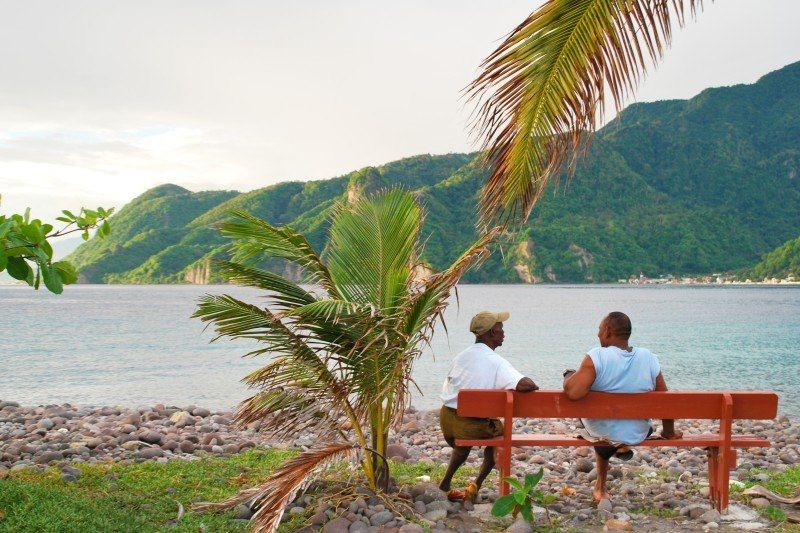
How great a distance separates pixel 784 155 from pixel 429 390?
181 meters

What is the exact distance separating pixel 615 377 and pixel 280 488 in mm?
2779

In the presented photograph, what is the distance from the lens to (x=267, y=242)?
6293 millimetres

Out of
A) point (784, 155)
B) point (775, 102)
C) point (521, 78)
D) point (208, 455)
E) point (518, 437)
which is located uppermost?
point (775, 102)

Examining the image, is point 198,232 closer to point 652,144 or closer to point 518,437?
point 652,144

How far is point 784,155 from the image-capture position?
583 feet

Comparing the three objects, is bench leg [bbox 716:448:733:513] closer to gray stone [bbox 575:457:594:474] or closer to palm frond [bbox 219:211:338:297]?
gray stone [bbox 575:457:594:474]

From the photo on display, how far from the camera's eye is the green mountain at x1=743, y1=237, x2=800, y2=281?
5842 inches

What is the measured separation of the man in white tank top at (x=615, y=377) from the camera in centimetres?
608

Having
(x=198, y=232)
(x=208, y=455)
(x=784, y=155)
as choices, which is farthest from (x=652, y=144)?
(x=208, y=455)

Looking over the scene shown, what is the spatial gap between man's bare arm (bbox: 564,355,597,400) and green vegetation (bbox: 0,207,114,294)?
3.63 metres

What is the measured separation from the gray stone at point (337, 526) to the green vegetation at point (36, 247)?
2456 mm

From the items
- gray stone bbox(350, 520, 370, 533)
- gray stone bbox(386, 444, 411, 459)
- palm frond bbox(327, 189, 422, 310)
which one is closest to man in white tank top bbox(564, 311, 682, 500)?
palm frond bbox(327, 189, 422, 310)

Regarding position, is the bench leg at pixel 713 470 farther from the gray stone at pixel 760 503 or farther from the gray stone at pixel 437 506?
the gray stone at pixel 437 506

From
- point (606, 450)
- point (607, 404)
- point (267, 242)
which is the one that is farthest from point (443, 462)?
point (267, 242)
